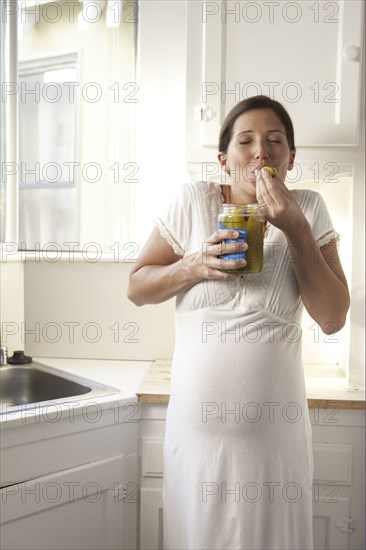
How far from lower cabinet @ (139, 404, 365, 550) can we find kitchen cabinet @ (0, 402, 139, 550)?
0.14 feet

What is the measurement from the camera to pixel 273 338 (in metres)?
1.21

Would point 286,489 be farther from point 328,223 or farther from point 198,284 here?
point 328,223

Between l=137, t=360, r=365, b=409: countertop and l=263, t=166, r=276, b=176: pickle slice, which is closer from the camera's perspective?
l=263, t=166, r=276, b=176: pickle slice

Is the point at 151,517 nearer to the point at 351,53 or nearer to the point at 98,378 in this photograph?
the point at 98,378

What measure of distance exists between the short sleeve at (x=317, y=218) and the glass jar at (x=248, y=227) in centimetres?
17

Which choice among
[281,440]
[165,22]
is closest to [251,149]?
[281,440]

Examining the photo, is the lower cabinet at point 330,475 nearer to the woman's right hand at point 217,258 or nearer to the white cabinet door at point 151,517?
the white cabinet door at point 151,517

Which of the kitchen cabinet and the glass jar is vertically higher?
the glass jar

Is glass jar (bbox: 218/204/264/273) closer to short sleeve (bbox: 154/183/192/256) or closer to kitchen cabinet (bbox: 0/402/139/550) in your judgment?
short sleeve (bbox: 154/183/192/256)

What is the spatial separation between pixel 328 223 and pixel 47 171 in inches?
50.4

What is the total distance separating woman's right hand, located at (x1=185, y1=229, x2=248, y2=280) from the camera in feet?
3.65

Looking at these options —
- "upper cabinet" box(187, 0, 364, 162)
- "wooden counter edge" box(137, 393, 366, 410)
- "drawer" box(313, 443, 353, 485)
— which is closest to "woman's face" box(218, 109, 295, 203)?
"upper cabinet" box(187, 0, 364, 162)

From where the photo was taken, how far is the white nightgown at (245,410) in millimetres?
1209

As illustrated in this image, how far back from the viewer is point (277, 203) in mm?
1125
